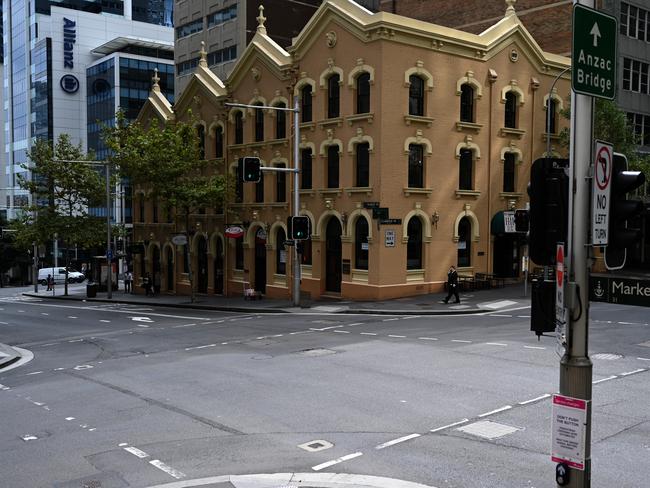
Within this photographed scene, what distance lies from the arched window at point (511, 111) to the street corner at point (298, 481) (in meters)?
31.2

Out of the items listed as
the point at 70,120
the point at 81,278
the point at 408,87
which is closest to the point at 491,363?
the point at 408,87

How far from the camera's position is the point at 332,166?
3441 cm

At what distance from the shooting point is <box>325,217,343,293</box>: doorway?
34281 millimetres

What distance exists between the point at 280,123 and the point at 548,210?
108 ft

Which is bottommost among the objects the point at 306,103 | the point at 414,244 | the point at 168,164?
the point at 414,244

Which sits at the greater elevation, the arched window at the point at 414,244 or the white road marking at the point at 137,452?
the arched window at the point at 414,244

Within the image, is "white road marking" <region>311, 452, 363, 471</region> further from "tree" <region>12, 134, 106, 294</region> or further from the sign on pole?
"tree" <region>12, 134, 106, 294</region>

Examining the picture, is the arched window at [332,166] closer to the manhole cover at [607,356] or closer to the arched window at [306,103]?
the arched window at [306,103]

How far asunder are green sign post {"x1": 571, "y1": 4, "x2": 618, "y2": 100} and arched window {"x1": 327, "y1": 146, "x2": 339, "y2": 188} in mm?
28644

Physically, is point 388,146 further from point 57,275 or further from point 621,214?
point 57,275

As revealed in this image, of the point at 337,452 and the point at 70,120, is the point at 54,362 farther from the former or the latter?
the point at 70,120

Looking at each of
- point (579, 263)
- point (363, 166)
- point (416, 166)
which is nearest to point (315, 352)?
point (579, 263)

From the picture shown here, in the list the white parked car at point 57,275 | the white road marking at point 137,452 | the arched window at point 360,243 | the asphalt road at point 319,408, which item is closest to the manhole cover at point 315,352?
the asphalt road at point 319,408

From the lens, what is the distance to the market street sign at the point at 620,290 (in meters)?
5.35
